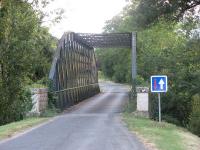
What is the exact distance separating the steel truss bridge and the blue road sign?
9.64 metres

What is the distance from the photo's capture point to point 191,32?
37062 mm

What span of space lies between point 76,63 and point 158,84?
21079 millimetres

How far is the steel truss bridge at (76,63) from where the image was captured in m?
30.1

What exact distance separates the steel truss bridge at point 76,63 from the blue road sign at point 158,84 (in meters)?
9.64

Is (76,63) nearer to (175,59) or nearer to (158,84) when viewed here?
(175,59)

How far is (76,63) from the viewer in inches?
1571

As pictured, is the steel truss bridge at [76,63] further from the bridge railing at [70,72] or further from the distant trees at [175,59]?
the distant trees at [175,59]

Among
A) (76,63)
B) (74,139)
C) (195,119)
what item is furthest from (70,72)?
(74,139)

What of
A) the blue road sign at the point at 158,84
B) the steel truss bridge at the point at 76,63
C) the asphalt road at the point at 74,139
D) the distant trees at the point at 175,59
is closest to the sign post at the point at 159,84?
the blue road sign at the point at 158,84

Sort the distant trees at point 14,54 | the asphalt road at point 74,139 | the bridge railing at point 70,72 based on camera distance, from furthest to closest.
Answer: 1. the bridge railing at point 70,72
2. the distant trees at point 14,54
3. the asphalt road at point 74,139

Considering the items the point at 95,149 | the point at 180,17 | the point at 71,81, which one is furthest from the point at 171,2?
the point at 95,149

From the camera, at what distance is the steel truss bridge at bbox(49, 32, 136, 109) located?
1187 inches

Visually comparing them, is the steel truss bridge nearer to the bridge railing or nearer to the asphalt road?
the bridge railing

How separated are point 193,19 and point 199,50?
5329 mm
